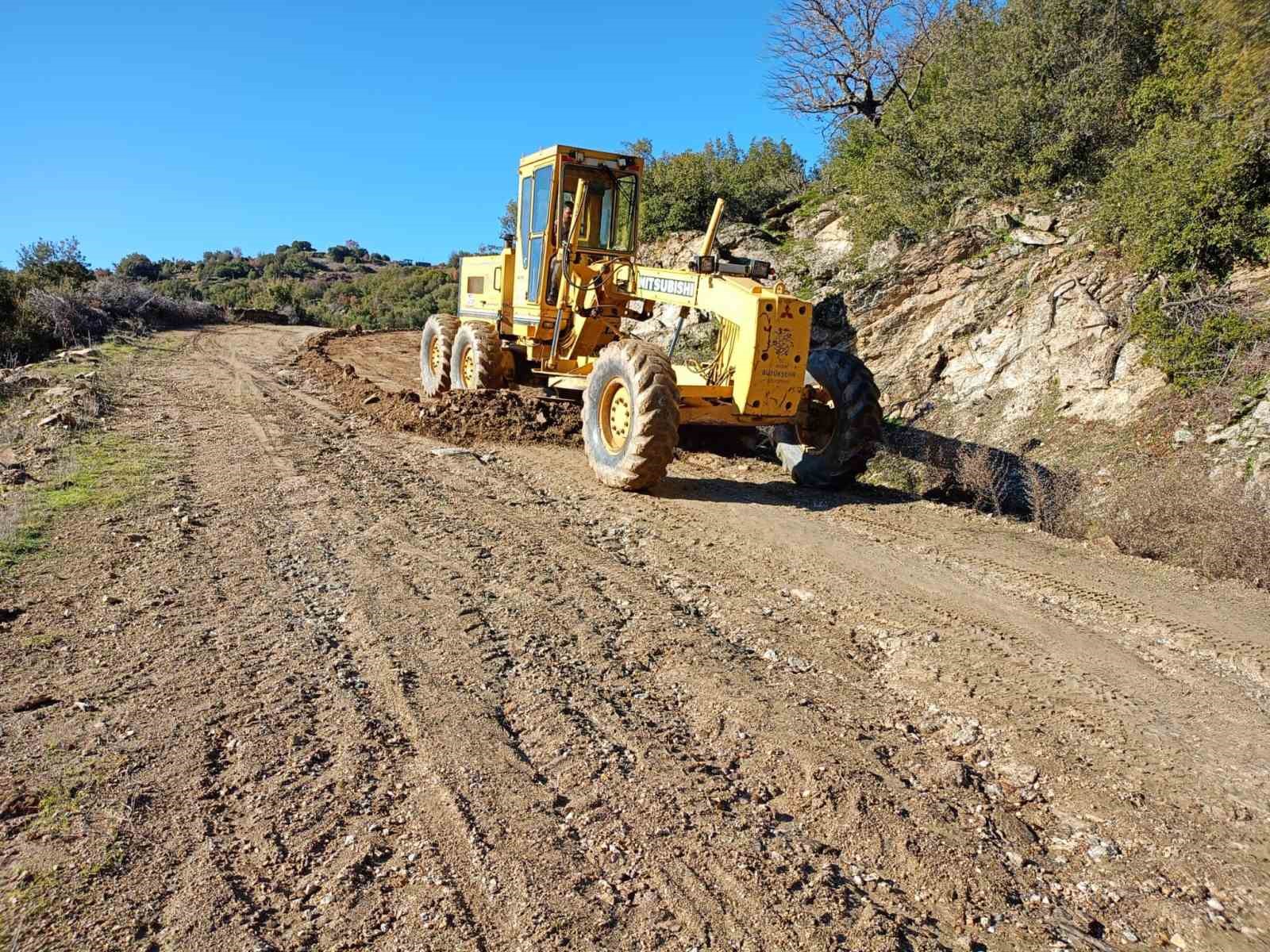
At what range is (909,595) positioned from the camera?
562 cm

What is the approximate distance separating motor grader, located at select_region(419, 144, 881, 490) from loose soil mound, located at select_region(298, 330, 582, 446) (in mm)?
514

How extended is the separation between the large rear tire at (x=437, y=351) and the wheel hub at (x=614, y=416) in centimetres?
496

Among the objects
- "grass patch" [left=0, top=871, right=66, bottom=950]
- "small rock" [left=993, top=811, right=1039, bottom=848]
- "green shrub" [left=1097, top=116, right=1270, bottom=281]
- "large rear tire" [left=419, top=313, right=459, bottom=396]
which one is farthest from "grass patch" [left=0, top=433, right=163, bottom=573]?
"green shrub" [left=1097, top=116, right=1270, bottom=281]

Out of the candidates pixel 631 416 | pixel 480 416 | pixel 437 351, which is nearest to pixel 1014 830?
pixel 631 416

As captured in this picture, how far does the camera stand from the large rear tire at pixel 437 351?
1291 centimetres

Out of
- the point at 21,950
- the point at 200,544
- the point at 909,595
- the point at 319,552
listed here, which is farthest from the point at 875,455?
the point at 21,950

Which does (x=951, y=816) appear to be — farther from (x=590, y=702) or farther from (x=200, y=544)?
(x=200, y=544)

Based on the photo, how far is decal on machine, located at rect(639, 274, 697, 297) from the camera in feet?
28.2

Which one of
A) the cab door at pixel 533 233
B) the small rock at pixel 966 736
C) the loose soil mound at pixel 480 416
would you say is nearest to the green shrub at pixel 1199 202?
the cab door at pixel 533 233

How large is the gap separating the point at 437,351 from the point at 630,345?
6187mm

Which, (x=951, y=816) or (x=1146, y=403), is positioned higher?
(x=1146, y=403)

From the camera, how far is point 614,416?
27.7 feet

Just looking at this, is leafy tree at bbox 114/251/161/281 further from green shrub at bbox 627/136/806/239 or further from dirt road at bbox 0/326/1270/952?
dirt road at bbox 0/326/1270/952

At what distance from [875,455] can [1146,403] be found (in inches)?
110
